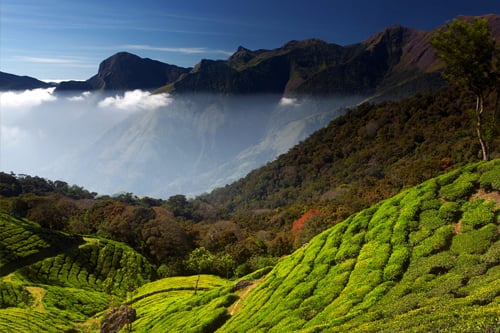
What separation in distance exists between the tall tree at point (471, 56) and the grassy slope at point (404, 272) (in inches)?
446

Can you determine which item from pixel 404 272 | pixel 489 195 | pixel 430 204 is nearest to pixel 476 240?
pixel 404 272

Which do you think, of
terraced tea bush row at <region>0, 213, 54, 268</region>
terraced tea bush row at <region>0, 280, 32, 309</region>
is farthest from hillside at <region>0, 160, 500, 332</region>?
terraced tea bush row at <region>0, 213, 54, 268</region>

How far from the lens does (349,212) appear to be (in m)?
117

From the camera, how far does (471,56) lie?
37781 mm

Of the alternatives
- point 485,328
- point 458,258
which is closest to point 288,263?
point 458,258

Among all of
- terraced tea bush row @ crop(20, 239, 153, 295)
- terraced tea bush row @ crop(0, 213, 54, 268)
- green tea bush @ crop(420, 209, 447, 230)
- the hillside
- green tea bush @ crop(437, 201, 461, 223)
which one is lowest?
terraced tea bush row @ crop(20, 239, 153, 295)

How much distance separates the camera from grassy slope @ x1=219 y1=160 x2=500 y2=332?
18719 millimetres

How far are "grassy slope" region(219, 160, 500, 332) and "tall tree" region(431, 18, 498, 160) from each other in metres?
11.3

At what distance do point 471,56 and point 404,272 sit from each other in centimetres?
2552

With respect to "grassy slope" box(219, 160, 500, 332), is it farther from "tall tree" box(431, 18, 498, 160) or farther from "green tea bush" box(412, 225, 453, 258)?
"tall tree" box(431, 18, 498, 160)

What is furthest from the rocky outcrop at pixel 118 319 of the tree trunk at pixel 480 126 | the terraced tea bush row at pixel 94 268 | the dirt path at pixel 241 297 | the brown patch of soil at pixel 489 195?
the tree trunk at pixel 480 126

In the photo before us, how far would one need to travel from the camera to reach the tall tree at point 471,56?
37.3 meters

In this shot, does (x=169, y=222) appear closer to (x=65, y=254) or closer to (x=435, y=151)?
(x=65, y=254)

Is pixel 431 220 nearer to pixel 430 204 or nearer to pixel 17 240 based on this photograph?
pixel 430 204
